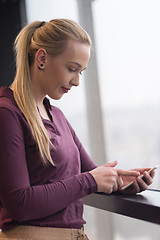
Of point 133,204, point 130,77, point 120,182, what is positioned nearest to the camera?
point 133,204

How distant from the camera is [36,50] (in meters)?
1.09

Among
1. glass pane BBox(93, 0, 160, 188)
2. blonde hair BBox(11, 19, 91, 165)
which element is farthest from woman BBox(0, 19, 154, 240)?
glass pane BBox(93, 0, 160, 188)

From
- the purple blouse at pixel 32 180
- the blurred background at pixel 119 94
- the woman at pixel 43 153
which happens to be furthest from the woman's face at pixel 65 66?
the blurred background at pixel 119 94

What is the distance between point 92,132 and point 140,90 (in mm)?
509

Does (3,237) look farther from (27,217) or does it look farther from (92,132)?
(92,132)

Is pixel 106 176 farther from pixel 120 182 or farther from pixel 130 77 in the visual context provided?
pixel 130 77

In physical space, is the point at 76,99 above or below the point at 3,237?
above

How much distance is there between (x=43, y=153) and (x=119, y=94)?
3.12ft

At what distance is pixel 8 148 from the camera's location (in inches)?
34.9

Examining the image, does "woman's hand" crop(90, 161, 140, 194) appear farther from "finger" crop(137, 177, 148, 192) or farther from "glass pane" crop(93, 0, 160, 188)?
"glass pane" crop(93, 0, 160, 188)

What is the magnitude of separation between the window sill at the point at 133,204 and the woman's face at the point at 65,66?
0.42 metres

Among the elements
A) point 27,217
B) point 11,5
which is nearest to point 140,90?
point 27,217

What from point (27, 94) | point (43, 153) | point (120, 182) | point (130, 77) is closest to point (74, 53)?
point (27, 94)

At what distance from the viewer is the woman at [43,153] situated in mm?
887
